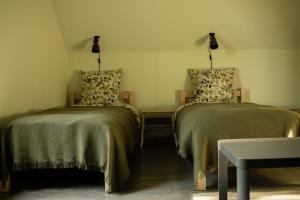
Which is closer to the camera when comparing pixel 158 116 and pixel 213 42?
pixel 213 42

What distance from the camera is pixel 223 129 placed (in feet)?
7.30

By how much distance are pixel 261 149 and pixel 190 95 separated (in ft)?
8.84

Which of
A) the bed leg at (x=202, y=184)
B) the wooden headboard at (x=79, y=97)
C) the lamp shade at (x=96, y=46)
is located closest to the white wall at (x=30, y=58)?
the wooden headboard at (x=79, y=97)

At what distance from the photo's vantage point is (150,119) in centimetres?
398

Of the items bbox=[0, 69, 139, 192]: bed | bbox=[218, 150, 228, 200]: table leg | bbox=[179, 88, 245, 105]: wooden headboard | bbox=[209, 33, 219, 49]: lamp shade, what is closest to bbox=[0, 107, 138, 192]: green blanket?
bbox=[0, 69, 139, 192]: bed

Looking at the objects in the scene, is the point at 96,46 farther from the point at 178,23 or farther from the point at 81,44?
the point at 178,23

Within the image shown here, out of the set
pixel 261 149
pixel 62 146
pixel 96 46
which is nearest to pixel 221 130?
pixel 261 149

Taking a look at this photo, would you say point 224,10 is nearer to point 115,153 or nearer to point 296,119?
point 296,119

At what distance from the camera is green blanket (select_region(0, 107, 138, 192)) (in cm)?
222

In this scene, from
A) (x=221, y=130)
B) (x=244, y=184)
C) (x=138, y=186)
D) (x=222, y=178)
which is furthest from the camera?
(x=138, y=186)

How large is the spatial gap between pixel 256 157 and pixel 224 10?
2790mm

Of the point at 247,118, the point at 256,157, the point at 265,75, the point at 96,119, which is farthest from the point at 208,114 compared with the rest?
the point at 265,75

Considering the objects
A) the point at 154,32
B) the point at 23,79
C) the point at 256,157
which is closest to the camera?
the point at 256,157

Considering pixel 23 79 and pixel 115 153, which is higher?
pixel 23 79
